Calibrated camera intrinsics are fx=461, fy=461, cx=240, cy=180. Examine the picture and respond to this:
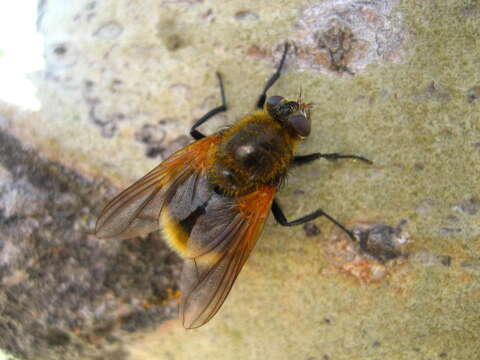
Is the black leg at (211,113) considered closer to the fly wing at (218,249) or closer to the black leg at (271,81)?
the black leg at (271,81)

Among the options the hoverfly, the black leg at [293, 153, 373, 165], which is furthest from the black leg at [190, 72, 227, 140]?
the black leg at [293, 153, 373, 165]

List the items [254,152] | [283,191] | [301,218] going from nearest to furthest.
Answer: [301,218] < [283,191] < [254,152]

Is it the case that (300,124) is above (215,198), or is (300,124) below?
above

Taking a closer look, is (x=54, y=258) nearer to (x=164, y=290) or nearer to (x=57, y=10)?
(x=164, y=290)

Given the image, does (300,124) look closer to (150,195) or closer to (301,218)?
(301,218)

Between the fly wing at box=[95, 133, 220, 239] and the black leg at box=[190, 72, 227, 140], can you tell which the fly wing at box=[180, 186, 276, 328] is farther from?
the black leg at box=[190, 72, 227, 140]

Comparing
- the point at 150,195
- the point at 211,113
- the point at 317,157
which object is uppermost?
the point at 211,113

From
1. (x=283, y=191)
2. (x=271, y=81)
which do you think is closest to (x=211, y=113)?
(x=271, y=81)
